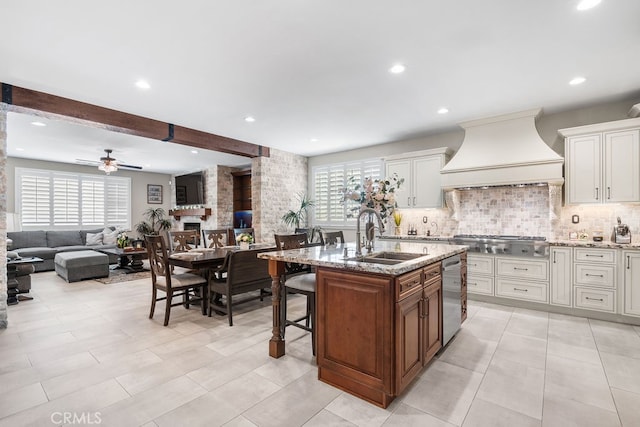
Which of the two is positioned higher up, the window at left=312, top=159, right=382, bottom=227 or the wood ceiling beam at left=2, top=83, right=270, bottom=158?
the wood ceiling beam at left=2, top=83, right=270, bottom=158

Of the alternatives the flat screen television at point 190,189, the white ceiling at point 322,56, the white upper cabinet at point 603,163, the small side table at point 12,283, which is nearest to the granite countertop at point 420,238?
the white upper cabinet at point 603,163

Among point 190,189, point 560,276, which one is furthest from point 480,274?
point 190,189

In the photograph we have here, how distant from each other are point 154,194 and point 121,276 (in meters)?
4.56

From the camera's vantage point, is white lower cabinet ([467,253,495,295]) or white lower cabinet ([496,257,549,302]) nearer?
white lower cabinet ([496,257,549,302])

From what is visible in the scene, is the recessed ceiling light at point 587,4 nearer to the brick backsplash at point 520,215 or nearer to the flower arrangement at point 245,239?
the brick backsplash at point 520,215

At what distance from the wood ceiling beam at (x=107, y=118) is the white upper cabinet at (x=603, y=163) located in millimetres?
5200

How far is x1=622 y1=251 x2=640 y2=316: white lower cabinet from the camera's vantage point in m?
3.47

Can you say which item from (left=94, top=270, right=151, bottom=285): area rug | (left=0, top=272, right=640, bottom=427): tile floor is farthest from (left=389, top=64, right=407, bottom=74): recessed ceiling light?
(left=94, top=270, right=151, bottom=285): area rug

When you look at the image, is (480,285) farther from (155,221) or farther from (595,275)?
(155,221)

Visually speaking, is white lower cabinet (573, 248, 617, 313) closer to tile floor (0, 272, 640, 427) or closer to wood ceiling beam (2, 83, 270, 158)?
tile floor (0, 272, 640, 427)

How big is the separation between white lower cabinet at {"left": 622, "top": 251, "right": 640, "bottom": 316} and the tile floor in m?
0.21

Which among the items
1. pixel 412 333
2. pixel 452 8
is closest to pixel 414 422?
pixel 412 333

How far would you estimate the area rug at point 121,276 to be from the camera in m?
5.85

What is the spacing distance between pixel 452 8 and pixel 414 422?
2.77 m
